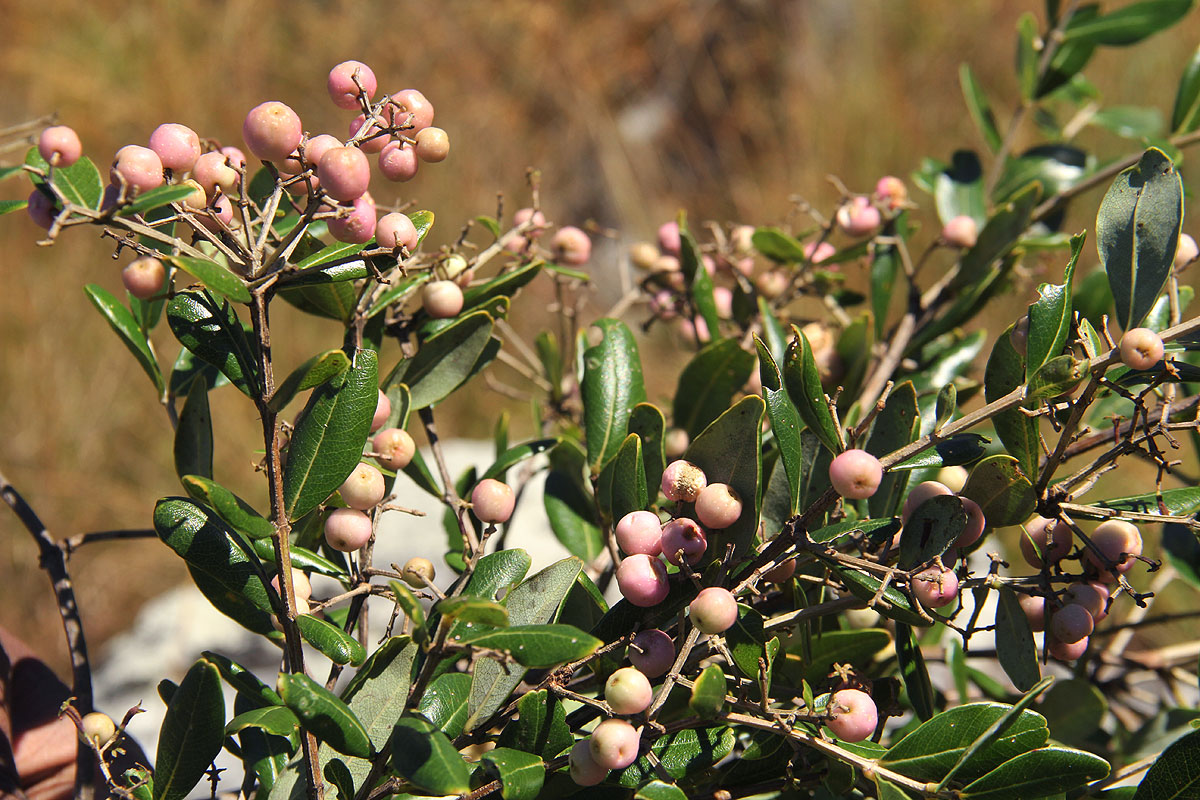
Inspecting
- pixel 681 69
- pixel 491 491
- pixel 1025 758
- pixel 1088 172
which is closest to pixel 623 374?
pixel 491 491

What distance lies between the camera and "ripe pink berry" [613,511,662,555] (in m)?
0.55

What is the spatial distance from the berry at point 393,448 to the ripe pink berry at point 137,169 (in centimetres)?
21

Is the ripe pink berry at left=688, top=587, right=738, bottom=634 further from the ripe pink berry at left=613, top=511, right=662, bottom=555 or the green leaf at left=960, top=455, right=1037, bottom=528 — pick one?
the green leaf at left=960, top=455, right=1037, bottom=528

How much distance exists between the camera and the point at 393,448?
1.99 ft

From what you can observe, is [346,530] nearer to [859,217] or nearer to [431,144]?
[431,144]

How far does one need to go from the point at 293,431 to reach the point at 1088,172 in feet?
3.09

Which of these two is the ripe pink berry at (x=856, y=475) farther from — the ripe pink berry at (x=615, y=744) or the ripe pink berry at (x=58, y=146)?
the ripe pink berry at (x=58, y=146)

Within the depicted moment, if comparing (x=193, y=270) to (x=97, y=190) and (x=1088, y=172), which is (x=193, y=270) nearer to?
(x=97, y=190)

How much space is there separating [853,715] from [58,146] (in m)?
0.54

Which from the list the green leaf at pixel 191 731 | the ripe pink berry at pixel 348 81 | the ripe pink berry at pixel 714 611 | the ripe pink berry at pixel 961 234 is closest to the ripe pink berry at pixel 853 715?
the ripe pink berry at pixel 714 611

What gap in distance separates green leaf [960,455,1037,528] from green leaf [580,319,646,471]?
27cm

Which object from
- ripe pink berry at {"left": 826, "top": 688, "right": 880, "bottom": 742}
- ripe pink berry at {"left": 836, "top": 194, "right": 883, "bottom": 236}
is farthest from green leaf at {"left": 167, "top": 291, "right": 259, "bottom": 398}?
ripe pink berry at {"left": 836, "top": 194, "right": 883, "bottom": 236}

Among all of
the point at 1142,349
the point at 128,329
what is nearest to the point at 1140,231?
the point at 1142,349

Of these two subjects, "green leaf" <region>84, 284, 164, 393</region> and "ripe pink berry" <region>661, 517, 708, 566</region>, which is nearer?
"ripe pink berry" <region>661, 517, 708, 566</region>
